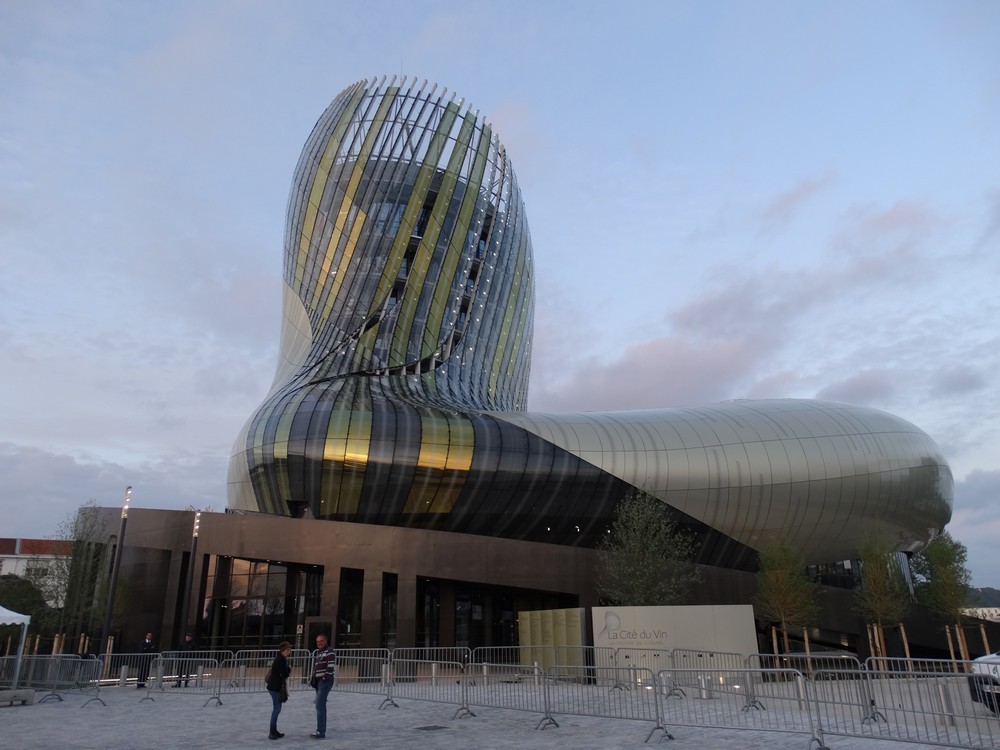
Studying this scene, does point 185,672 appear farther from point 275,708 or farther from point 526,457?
point 526,457

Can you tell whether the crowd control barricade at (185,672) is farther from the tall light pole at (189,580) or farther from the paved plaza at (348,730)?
the paved plaza at (348,730)

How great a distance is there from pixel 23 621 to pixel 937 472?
41.9m

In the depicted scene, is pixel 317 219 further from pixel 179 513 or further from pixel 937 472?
pixel 937 472

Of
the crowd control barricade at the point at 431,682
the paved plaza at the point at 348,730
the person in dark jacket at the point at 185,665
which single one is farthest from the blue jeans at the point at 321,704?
the person in dark jacket at the point at 185,665

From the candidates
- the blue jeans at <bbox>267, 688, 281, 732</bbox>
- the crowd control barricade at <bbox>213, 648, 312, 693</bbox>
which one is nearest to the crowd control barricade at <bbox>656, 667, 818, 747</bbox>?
the blue jeans at <bbox>267, 688, 281, 732</bbox>

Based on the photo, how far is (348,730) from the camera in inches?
522

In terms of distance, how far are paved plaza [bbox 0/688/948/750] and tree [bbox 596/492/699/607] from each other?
46.9 feet

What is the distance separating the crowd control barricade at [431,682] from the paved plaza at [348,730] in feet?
1.58

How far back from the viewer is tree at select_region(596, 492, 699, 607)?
98.1 feet

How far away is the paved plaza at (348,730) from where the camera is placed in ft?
37.3

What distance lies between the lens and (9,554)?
314 feet

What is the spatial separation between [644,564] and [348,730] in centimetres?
1906

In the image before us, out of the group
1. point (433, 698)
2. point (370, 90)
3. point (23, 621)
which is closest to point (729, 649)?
point (433, 698)

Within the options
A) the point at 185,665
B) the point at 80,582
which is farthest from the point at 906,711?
the point at 80,582
